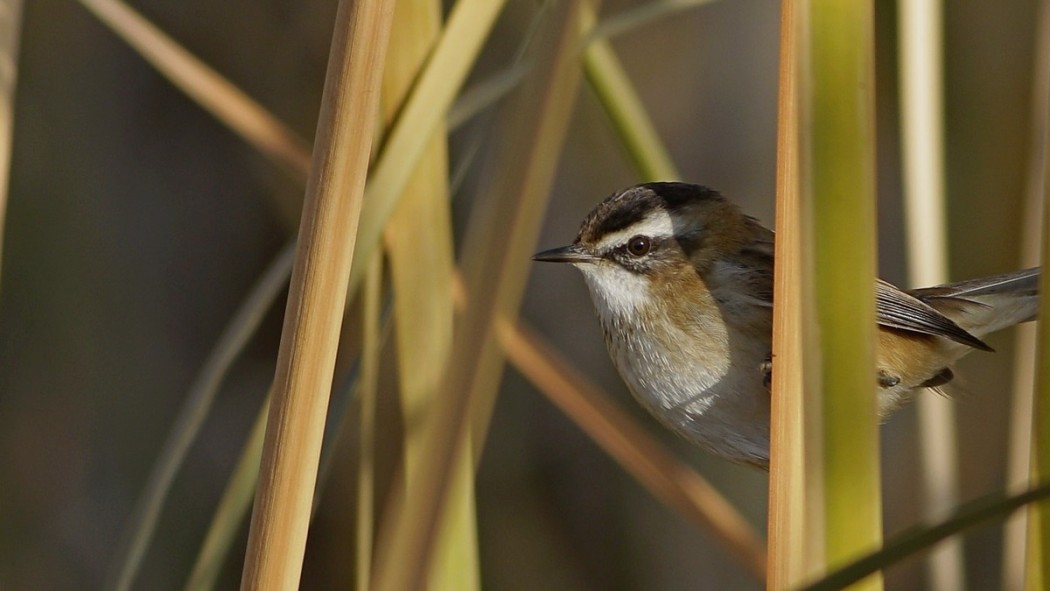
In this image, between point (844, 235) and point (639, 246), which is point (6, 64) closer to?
point (639, 246)

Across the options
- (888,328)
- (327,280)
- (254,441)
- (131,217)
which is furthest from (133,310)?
(327,280)

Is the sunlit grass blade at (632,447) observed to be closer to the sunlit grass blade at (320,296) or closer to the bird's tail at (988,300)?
the bird's tail at (988,300)

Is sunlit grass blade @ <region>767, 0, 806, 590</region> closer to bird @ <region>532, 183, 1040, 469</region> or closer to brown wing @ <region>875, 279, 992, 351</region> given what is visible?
bird @ <region>532, 183, 1040, 469</region>

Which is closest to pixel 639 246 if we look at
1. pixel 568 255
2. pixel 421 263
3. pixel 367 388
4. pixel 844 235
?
pixel 568 255

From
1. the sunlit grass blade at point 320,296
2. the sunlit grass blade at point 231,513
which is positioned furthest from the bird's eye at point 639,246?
the sunlit grass blade at point 320,296

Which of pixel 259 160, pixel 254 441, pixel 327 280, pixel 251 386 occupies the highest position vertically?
pixel 259 160

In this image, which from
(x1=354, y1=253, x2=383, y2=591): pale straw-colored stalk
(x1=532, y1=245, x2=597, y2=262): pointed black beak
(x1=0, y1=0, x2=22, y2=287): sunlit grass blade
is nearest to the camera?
(x1=354, y1=253, x2=383, y2=591): pale straw-colored stalk

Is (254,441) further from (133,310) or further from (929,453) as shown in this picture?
(133,310)

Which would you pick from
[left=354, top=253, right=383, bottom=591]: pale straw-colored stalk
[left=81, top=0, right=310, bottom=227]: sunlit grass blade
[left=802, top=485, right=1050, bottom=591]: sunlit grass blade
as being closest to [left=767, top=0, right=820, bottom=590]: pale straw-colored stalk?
[left=802, top=485, right=1050, bottom=591]: sunlit grass blade
